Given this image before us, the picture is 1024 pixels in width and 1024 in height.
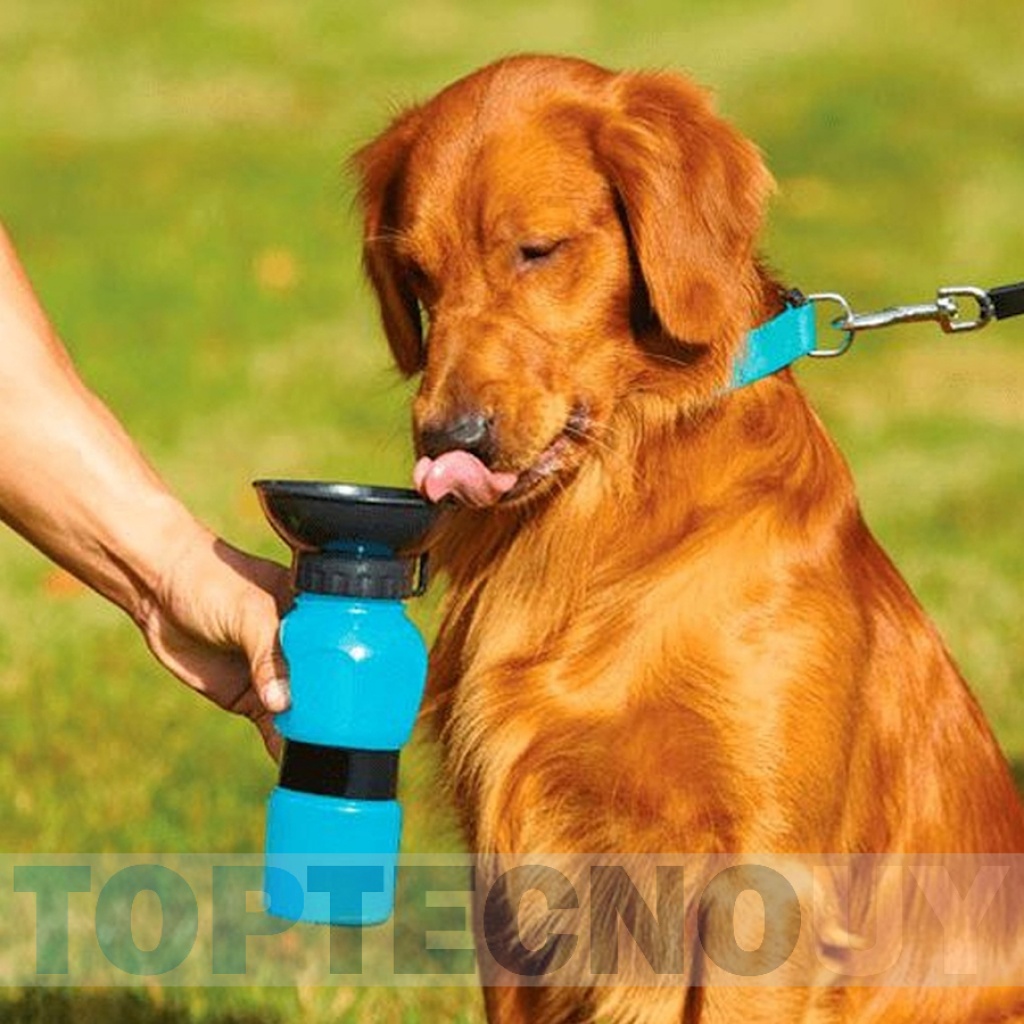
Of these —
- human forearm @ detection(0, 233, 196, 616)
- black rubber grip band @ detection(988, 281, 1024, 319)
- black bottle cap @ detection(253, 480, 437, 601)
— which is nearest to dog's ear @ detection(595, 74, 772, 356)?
black rubber grip band @ detection(988, 281, 1024, 319)

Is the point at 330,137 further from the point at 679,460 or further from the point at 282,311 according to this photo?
the point at 679,460

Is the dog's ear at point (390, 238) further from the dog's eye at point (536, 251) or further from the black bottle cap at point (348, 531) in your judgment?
the black bottle cap at point (348, 531)

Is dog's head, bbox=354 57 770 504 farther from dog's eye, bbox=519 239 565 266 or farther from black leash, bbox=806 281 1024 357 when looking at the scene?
black leash, bbox=806 281 1024 357

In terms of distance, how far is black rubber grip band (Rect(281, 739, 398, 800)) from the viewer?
3012 mm

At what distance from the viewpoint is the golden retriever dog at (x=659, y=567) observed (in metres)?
3.46

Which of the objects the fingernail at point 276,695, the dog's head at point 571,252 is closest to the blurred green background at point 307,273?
the dog's head at point 571,252

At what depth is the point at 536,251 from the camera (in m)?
3.59

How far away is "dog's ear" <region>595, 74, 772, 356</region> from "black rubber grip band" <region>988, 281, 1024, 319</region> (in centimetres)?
51

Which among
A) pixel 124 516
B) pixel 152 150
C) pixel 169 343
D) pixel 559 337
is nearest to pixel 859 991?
pixel 559 337

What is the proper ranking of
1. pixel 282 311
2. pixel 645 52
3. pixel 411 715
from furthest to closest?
pixel 645 52 < pixel 282 311 < pixel 411 715

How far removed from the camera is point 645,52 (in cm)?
1608

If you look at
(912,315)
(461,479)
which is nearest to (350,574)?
(461,479)

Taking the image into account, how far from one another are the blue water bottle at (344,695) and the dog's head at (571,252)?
0.47 metres

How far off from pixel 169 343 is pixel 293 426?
1364 millimetres
